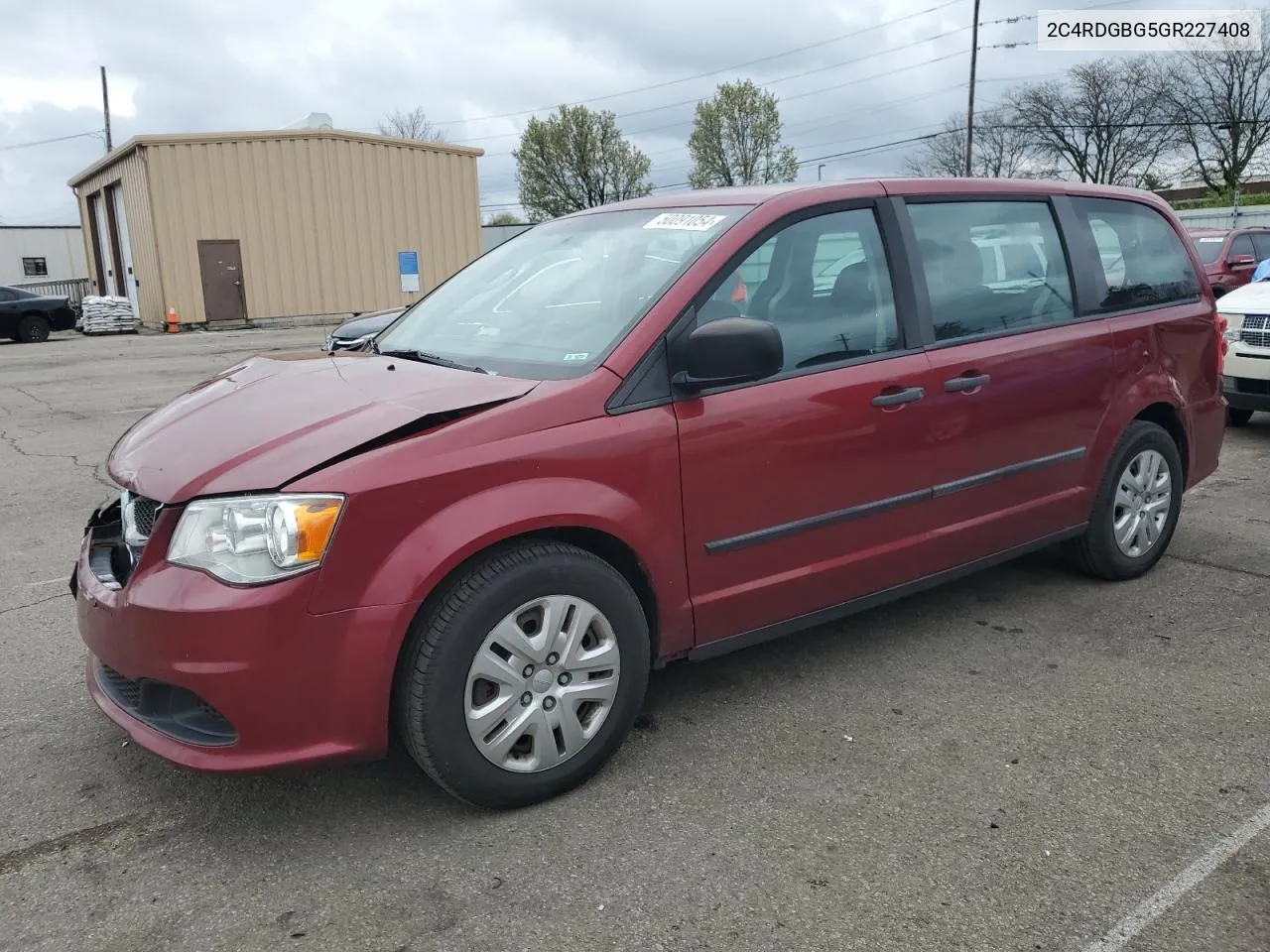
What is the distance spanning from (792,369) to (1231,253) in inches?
570

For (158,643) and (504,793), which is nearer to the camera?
(158,643)

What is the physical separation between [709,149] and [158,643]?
5783 centimetres

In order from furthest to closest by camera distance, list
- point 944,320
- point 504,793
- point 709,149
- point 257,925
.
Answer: point 709,149
point 944,320
point 504,793
point 257,925

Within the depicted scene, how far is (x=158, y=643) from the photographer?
99.2 inches

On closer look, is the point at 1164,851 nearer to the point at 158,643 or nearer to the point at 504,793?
the point at 504,793

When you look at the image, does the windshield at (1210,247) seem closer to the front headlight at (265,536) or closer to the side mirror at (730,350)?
the side mirror at (730,350)

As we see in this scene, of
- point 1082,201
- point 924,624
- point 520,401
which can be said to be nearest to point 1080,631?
point 924,624

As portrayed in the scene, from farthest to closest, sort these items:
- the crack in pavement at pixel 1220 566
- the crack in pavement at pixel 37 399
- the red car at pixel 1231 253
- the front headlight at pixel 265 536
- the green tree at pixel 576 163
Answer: the green tree at pixel 576 163 → the red car at pixel 1231 253 → the crack in pavement at pixel 37 399 → the crack in pavement at pixel 1220 566 → the front headlight at pixel 265 536

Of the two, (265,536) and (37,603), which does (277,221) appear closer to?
(37,603)

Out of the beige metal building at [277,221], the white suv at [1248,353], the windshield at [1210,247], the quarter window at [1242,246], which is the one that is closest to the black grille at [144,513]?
the white suv at [1248,353]

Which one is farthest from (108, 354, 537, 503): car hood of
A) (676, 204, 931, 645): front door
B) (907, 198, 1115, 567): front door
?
(907, 198, 1115, 567): front door

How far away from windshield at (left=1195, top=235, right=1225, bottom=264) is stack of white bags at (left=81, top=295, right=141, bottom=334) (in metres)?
23.2

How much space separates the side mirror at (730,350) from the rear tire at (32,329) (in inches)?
943

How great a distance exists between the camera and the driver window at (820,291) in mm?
3291
